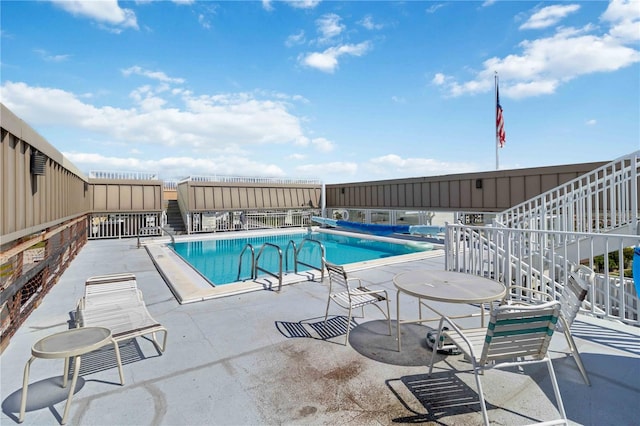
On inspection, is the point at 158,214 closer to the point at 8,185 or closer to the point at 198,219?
the point at 198,219

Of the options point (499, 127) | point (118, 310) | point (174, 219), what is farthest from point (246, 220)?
point (499, 127)

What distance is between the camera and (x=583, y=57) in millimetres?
9367

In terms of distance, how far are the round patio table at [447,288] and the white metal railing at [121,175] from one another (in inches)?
598

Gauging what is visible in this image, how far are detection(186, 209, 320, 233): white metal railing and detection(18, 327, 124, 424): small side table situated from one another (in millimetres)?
12954

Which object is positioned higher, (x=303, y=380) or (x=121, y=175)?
(x=121, y=175)

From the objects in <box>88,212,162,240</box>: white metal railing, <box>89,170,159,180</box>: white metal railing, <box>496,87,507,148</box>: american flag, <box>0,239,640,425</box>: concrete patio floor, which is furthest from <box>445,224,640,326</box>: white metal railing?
<box>89,170,159,180</box>: white metal railing

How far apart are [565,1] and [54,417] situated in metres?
12.6

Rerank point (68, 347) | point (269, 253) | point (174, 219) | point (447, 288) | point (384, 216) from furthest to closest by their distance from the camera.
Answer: point (174, 219) → point (384, 216) → point (269, 253) → point (447, 288) → point (68, 347)

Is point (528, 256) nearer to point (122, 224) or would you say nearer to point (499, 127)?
point (499, 127)

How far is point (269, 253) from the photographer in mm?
10797

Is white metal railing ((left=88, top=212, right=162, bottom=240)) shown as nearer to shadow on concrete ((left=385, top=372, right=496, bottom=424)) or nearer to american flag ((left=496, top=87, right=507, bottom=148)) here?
shadow on concrete ((left=385, top=372, right=496, bottom=424))

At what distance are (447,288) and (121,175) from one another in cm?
A: 1611

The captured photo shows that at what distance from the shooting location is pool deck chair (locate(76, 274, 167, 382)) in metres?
2.78

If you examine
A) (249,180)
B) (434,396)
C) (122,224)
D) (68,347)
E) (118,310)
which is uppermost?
(249,180)
